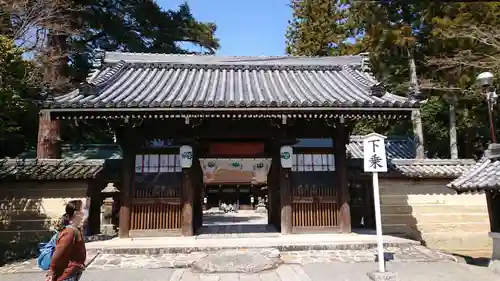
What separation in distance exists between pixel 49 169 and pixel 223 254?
621 centimetres

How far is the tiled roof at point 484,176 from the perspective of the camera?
23.1ft

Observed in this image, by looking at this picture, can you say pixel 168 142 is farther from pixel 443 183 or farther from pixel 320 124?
pixel 443 183

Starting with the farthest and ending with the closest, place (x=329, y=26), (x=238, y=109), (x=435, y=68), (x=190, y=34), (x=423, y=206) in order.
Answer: (x=329, y=26) → (x=190, y=34) → (x=435, y=68) → (x=423, y=206) → (x=238, y=109)

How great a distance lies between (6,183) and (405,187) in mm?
12367

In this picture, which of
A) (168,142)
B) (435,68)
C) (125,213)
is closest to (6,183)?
(125,213)

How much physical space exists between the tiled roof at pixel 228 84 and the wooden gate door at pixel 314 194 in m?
1.96

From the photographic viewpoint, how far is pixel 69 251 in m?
3.83

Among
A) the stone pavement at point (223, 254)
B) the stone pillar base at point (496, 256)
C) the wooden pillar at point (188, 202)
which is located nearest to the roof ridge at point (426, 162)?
the stone pavement at point (223, 254)

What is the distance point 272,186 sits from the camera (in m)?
11.5

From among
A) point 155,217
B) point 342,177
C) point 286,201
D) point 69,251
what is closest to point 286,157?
point 286,201

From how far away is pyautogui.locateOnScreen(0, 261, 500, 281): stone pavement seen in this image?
6547 mm

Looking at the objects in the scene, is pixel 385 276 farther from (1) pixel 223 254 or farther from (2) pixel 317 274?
(1) pixel 223 254

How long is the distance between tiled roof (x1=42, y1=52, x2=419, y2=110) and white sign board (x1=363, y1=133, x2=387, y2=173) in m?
2.29

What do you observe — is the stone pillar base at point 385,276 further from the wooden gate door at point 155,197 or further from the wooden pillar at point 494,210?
the wooden gate door at point 155,197
